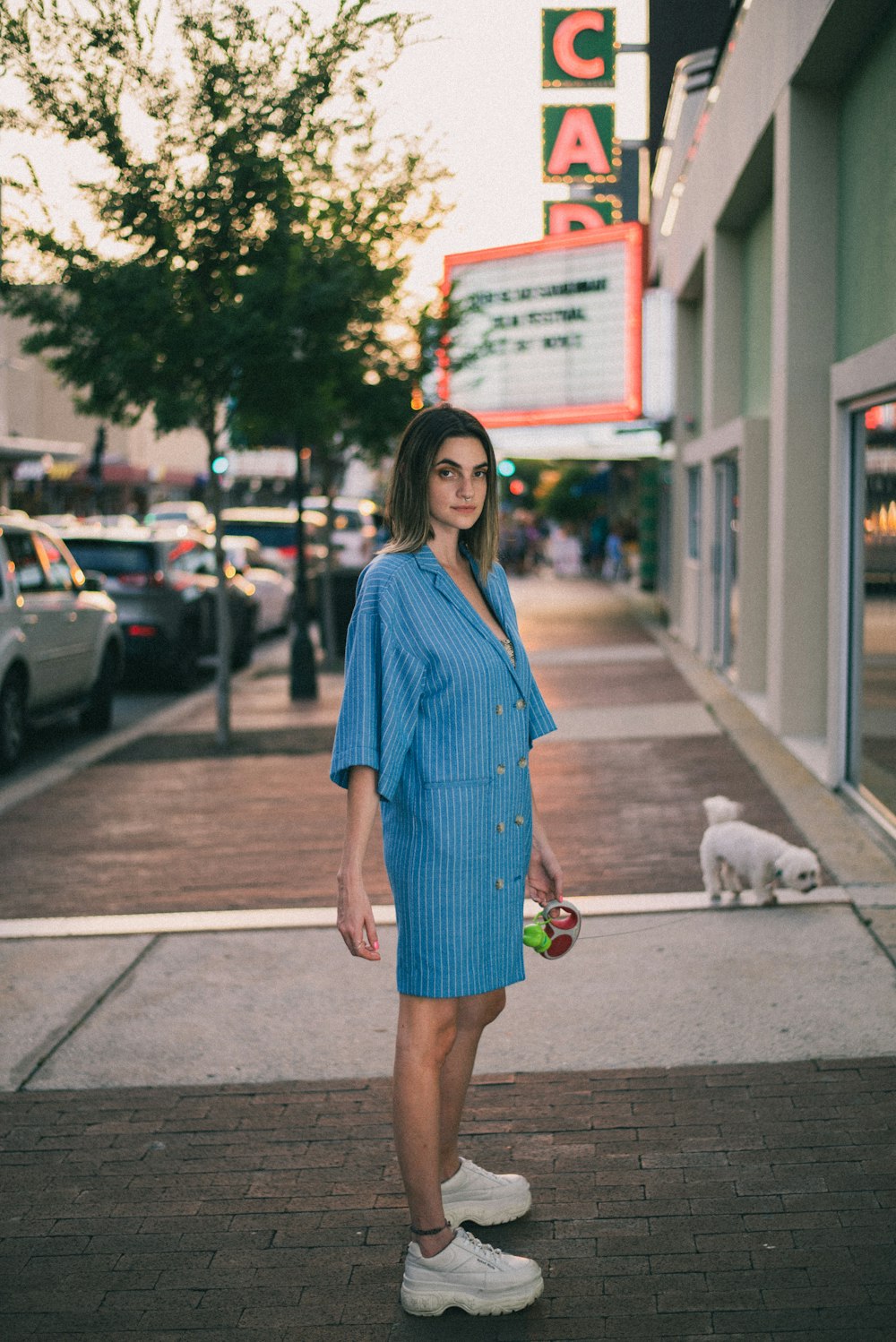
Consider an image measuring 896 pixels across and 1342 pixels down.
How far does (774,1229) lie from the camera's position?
11.3 ft

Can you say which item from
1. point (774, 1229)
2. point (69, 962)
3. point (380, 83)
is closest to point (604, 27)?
point (380, 83)

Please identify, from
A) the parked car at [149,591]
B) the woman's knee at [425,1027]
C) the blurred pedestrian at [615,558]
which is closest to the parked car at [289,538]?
the parked car at [149,591]

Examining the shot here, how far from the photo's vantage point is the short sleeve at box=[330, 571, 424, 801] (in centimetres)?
314

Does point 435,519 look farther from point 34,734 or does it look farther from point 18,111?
point 34,734

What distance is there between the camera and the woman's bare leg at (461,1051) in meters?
3.33

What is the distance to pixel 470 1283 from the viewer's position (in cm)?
317

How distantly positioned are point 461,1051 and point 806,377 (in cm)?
760

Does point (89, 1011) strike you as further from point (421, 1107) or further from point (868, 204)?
point (868, 204)

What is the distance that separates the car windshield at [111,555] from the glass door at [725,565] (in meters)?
5.86

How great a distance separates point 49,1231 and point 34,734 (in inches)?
384

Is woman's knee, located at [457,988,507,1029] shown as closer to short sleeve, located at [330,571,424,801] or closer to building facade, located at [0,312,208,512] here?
short sleeve, located at [330,571,424,801]

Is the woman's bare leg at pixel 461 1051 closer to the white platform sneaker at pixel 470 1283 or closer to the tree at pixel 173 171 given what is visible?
the white platform sneaker at pixel 470 1283

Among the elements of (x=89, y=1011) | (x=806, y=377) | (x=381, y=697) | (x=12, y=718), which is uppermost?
(x=806, y=377)

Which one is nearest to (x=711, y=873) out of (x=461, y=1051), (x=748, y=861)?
(x=748, y=861)
